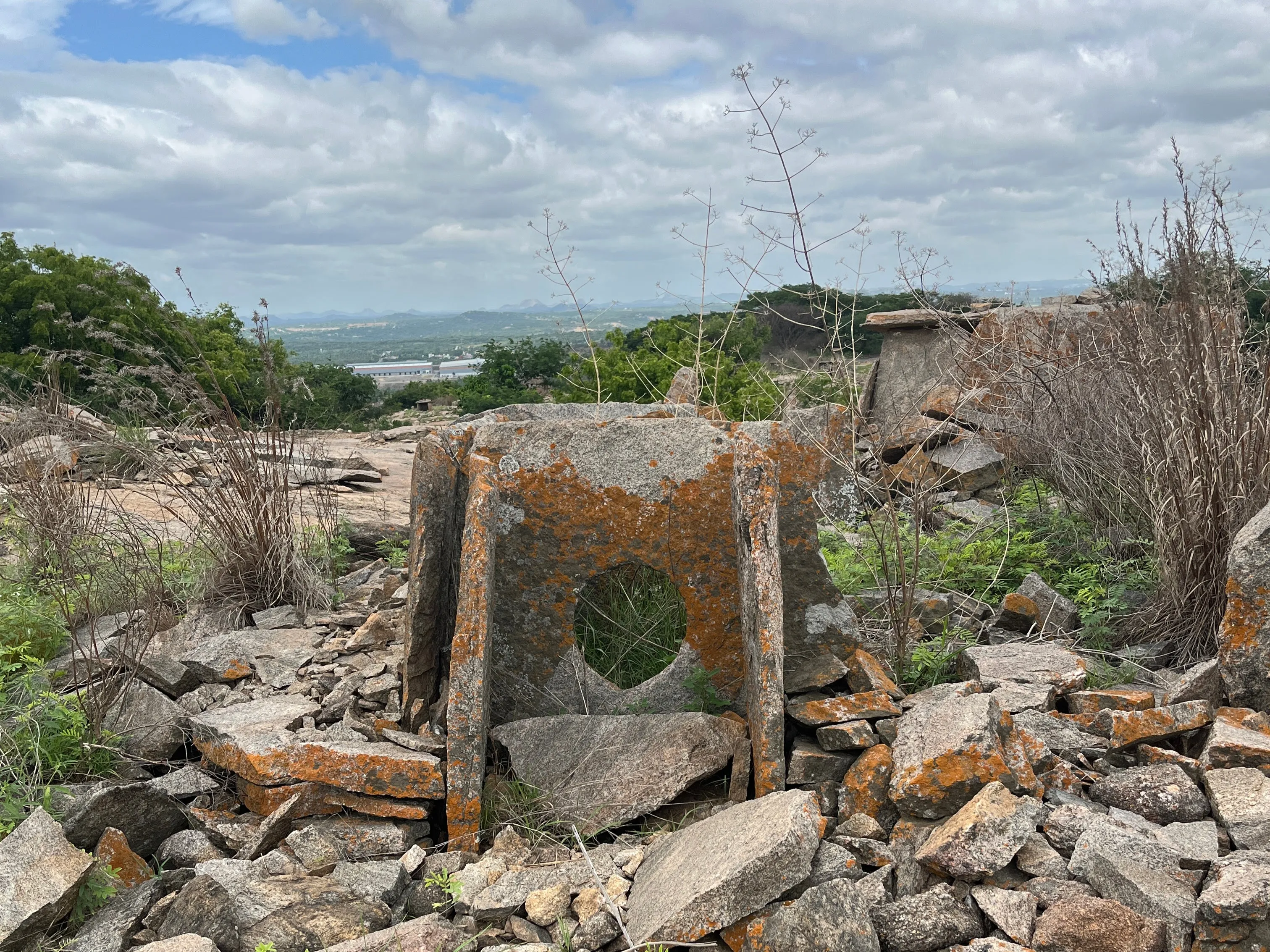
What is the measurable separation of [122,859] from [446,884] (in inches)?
48.4

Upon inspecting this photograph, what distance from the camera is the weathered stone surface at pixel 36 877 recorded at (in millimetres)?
2936

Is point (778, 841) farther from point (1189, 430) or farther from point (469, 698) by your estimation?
point (1189, 430)

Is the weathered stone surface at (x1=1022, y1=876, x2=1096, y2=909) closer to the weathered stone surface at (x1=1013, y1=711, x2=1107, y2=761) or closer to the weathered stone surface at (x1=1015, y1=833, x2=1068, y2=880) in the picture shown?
the weathered stone surface at (x1=1015, y1=833, x2=1068, y2=880)

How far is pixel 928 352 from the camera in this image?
1024 centimetres

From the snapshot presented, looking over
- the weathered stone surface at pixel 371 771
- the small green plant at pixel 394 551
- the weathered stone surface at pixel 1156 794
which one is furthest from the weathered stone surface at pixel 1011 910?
the small green plant at pixel 394 551

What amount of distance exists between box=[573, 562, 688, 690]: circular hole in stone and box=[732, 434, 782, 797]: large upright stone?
Answer: 55 cm

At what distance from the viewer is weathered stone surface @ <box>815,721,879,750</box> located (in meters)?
3.40

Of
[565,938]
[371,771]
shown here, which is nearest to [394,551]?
[371,771]

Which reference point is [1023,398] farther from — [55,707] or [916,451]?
[55,707]

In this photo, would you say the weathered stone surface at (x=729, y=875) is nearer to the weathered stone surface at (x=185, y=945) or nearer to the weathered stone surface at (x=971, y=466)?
the weathered stone surface at (x=185, y=945)

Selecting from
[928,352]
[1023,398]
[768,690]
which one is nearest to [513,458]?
[768,690]

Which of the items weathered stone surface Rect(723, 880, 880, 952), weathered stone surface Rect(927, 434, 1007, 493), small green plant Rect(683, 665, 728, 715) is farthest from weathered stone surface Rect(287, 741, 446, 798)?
weathered stone surface Rect(927, 434, 1007, 493)

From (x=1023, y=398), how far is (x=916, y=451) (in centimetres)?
283

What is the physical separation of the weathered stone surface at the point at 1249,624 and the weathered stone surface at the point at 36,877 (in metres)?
4.23
